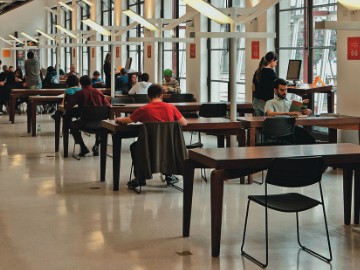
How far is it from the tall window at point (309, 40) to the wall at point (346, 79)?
72cm

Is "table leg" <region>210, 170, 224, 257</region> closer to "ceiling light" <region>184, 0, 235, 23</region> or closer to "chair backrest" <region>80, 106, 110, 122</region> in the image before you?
"ceiling light" <region>184, 0, 235, 23</region>

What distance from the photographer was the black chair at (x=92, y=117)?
27.9 feet

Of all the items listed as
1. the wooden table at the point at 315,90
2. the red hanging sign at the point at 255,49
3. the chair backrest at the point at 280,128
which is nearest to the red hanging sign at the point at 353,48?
the wooden table at the point at 315,90

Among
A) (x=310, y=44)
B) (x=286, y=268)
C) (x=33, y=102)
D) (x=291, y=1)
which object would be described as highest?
(x=291, y=1)

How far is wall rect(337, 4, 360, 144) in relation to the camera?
8422 millimetres

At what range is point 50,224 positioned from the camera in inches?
211

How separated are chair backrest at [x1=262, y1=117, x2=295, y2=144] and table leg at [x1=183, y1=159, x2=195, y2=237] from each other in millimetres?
2057

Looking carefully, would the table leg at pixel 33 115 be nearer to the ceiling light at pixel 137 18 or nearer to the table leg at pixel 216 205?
the ceiling light at pixel 137 18

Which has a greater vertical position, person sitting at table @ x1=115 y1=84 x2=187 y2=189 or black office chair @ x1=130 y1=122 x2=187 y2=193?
person sitting at table @ x1=115 y1=84 x2=187 y2=189

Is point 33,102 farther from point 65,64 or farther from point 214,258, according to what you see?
point 65,64

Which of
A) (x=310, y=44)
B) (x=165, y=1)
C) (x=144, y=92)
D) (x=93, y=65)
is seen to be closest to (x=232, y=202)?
(x=310, y=44)

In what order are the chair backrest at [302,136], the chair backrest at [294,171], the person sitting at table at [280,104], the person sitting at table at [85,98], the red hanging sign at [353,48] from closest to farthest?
1. the chair backrest at [294,171]
2. the chair backrest at [302,136]
3. the person sitting at table at [280,104]
4. the red hanging sign at [353,48]
5. the person sitting at table at [85,98]

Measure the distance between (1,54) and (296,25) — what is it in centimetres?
1913

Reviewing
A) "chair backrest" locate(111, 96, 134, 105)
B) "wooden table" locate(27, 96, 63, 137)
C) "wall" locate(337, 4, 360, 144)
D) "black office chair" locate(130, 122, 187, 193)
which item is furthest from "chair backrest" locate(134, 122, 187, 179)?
"wooden table" locate(27, 96, 63, 137)
